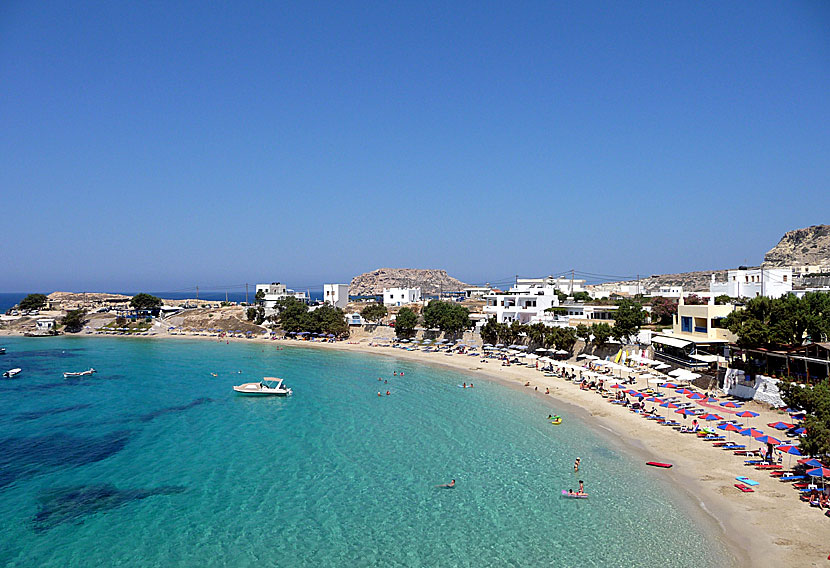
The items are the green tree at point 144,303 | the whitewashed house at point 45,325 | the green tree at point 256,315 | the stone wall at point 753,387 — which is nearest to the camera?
the stone wall at point 753,387

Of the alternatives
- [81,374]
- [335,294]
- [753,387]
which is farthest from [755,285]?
[335,294]

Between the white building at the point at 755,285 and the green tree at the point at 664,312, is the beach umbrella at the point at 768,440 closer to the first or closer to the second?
the white building at the point at 755,285

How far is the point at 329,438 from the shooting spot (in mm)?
31047

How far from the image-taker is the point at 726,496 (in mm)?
A: 21312

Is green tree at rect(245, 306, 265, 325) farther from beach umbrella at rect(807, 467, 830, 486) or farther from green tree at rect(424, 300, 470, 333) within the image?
beach umbrella at rect(807, 467, 830, 486)

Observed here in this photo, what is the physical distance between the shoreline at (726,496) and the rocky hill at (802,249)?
377 ft

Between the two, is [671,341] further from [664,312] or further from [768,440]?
[768,440]

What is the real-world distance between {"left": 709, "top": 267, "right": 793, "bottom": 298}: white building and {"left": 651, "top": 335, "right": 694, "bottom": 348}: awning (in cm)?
2064

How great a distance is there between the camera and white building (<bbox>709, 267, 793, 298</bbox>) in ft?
202

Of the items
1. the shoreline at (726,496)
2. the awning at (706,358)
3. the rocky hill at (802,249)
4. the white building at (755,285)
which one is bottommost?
the shoreline at (726,496)

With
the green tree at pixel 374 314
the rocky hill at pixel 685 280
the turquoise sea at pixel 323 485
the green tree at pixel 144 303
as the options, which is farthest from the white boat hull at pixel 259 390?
the rocky hill at pixel 685 280

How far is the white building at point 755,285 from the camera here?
6159cm

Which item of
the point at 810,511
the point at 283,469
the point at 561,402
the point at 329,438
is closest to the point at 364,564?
the point at 283,469

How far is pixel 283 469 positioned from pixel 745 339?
103ft
